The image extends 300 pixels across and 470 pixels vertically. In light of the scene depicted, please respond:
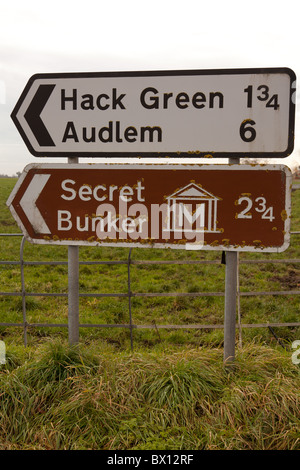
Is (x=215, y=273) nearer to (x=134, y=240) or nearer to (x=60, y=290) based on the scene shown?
(x=60, y=290)

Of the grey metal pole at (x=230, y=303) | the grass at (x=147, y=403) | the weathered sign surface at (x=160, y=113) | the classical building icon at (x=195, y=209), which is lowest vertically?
the grass at (x=147, y=403)

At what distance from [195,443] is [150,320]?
13.3ft

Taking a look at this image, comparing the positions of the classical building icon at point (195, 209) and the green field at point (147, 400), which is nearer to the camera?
the green field at point (147, 400)

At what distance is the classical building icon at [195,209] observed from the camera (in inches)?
127

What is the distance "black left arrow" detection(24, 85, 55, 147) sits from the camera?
341cm

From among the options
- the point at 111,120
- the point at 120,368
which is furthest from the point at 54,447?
the point at 111,120

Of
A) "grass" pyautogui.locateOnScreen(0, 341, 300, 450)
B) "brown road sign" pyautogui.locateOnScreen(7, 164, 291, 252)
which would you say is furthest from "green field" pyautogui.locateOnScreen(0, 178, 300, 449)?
"brown road sign" pyautogui.locateOnScreen(7, 164, 291, 252)

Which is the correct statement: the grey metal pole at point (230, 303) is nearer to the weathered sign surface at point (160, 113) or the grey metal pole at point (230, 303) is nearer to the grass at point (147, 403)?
the grass at point (147, 403)

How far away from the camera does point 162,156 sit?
331 cm

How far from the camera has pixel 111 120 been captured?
3342 mm

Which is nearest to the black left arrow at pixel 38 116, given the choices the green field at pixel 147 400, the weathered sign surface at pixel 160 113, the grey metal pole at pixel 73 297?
the weathered sign surface at pixel 160 113

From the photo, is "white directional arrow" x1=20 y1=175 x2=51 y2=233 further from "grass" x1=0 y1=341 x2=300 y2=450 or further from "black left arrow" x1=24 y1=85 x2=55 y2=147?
"grass" x1=0 y1=341 x2=300 y2=450

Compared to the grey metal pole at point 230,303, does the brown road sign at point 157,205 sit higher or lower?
higher

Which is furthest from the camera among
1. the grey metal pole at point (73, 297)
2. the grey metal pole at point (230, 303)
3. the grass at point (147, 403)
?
the grey metal pole at point (73, 297)
